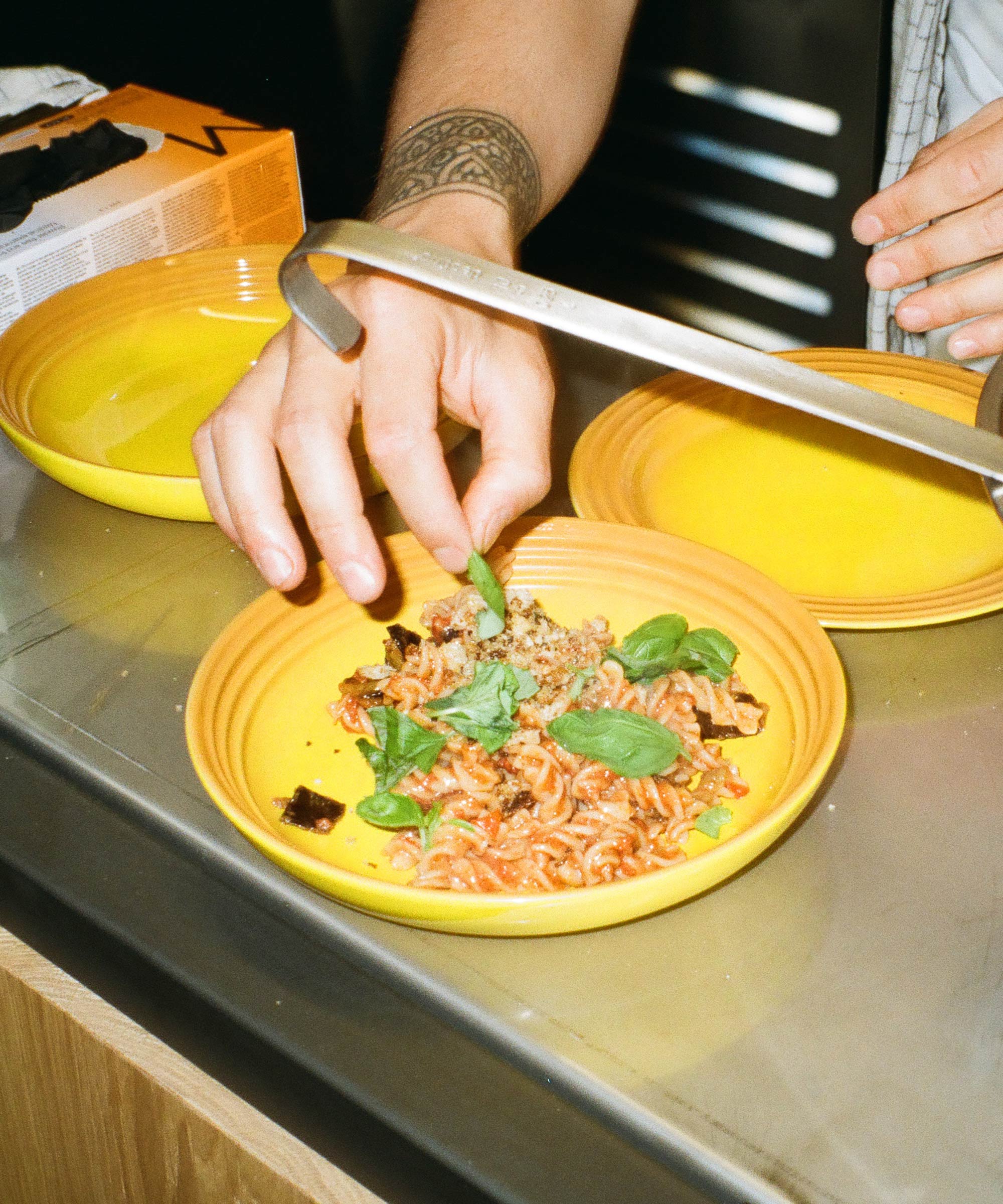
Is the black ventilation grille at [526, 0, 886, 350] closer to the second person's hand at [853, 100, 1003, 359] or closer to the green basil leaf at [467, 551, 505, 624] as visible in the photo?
the second person's hand at [853, 100, 1003, 359]

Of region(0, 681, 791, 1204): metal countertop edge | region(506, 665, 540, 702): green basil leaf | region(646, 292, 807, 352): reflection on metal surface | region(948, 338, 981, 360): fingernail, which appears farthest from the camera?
region(646, 292, 807, 352): reflection on metal surface

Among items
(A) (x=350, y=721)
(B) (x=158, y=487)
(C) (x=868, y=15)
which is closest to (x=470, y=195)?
(B) (x=158, y=487)

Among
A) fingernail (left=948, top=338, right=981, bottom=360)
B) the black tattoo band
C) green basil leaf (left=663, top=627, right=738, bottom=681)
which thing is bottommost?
green basil leaf (left=663, top=627, right=738, bottom=681)

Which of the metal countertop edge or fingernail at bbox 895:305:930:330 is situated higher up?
fingernail at bbox 895:305:930:330

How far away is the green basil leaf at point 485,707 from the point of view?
94 cm

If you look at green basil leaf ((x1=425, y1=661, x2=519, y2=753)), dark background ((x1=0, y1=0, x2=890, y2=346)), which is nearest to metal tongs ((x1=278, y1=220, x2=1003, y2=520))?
green basil leaf ((x1=425, y1=661, x2=519, y2=753))

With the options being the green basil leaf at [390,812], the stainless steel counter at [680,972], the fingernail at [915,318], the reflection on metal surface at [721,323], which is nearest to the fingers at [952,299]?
the fingernail at [915,318]

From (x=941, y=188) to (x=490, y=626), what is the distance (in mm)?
854

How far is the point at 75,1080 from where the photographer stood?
107cm

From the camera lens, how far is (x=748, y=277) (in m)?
2.72

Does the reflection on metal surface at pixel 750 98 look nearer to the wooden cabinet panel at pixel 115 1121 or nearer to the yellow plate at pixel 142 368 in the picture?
the yellow plate at pixel 142 368

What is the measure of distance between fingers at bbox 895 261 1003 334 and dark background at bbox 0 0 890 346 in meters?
1.06

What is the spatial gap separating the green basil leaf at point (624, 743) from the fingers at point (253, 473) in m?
0.29

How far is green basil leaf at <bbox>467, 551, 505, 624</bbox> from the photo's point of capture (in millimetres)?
990
